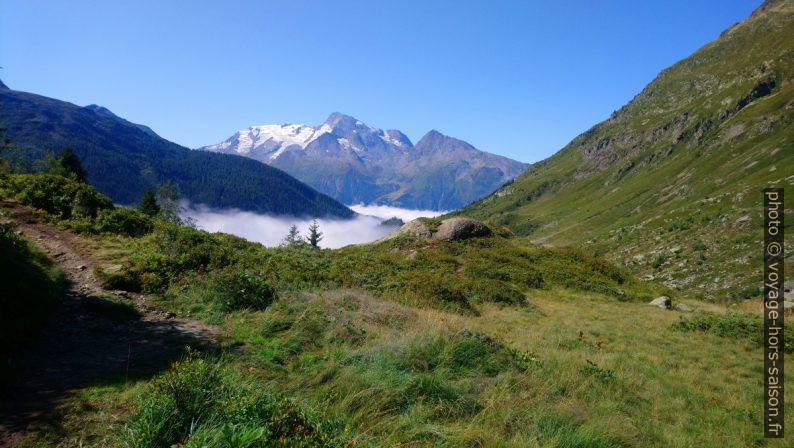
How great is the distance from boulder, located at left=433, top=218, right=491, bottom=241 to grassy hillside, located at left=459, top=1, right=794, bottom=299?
2267 cm

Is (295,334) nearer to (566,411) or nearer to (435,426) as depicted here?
(435,426)

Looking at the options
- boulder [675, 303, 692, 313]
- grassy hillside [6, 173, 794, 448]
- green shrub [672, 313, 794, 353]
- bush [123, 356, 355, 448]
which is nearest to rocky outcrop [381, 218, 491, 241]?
grassy hillside [6, 173, 794, 448]

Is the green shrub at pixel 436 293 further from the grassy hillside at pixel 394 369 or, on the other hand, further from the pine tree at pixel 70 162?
the pine tree at pixel 70 162

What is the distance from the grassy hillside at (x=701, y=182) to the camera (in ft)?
155

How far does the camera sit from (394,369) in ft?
24.9

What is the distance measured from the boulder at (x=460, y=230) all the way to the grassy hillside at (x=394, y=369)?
11410 millimetres

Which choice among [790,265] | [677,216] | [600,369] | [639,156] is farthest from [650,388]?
[639,156]

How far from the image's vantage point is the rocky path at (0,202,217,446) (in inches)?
237

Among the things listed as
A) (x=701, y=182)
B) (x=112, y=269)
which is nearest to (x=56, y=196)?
(x=112, y=269)

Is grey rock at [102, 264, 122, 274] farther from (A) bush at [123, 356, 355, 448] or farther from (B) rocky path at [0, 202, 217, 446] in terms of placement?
(A) bush at [123, 356, 355, 448]

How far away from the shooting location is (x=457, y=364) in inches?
340

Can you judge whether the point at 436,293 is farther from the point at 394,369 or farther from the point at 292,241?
the point at 292,241

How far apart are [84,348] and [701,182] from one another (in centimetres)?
11305

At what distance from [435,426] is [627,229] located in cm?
9241
